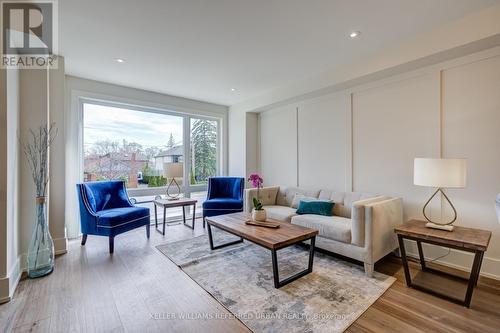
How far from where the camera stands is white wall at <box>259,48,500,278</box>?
2447 millimetres

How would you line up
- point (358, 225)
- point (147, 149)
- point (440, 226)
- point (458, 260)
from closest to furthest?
point (440, 226) < point (358, 225) < point (458, 260) < point (147, 149)

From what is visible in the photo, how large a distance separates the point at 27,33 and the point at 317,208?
3921 mm

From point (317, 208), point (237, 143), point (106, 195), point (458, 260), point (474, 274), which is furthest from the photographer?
point (237, 143)

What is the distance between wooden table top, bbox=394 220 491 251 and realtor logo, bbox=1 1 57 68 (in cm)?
390

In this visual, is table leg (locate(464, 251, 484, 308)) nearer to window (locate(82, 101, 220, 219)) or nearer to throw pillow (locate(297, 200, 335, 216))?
throw pillow (locate(297, 200, 335, 216))

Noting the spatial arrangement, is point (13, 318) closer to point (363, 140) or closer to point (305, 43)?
point (305, 43)

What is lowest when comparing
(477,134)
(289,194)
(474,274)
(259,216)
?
(474,274)

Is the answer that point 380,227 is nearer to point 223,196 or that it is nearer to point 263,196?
point 263,196

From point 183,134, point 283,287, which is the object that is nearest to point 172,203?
point 183,134

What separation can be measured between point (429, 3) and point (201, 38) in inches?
86.9

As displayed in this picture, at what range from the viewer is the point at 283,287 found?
7.34ft

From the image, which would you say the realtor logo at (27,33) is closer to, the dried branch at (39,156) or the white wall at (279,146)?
the dried branch at (39,156)

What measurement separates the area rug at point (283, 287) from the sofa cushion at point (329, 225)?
33 centimetres

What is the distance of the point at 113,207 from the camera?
3674 millimetres
